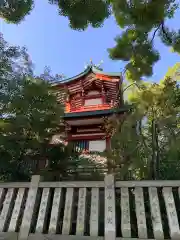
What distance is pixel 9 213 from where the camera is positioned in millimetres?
3365

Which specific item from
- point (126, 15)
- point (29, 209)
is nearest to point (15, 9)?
point (126, 15)

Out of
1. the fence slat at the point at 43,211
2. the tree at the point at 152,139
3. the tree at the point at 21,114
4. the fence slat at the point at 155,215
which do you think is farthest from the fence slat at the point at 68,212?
the tree at the point at 21,114

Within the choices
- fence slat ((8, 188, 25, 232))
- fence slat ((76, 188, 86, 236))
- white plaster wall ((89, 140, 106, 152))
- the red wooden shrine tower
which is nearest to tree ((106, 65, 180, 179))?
fence slat ((76, 188, 86, 236))

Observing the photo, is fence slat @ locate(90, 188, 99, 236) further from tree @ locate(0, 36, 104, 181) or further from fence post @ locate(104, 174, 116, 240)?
tree @ locate(0, 36, 104, 181)

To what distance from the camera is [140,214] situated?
2992 mm

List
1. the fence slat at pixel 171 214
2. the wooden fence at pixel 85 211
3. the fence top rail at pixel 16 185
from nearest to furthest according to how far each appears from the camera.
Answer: the fence slat at pixel 171 214
the wooden fence at pixel 85 211
the fence top rail at pixel 16 185

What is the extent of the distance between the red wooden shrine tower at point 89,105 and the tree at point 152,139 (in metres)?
2.75

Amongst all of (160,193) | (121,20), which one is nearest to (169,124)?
(160,193)

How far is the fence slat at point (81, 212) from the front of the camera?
117 inches

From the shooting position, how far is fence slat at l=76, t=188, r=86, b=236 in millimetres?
2971

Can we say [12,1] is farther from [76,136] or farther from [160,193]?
[76,136]

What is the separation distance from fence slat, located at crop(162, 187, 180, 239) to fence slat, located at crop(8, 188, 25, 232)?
2.14 m

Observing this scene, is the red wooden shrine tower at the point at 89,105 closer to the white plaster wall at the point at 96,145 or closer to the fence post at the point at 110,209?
the white plaster wall at the point at 96,145

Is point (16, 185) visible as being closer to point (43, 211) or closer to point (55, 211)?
point (43, 211)
